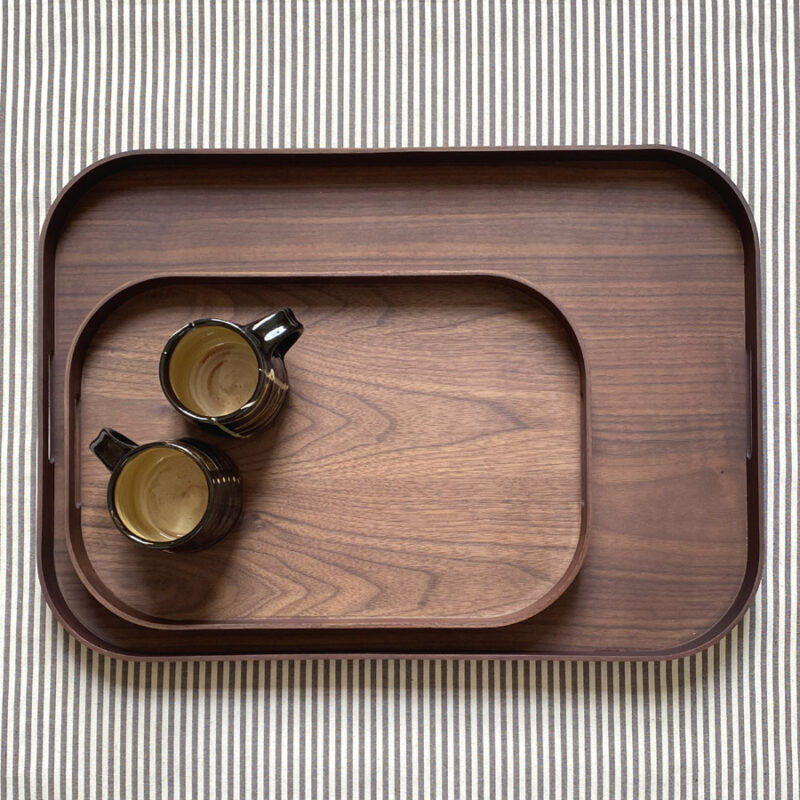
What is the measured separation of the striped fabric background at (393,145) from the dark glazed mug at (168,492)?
0.15 meters

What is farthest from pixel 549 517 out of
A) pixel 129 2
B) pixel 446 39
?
pixel 129 2

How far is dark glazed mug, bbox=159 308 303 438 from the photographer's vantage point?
63 cm

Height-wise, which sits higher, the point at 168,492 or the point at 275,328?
the point at 275,328

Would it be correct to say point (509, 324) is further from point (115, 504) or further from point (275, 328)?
point (115, 504)

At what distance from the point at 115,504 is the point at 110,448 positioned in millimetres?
44

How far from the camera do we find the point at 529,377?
2.30 feet

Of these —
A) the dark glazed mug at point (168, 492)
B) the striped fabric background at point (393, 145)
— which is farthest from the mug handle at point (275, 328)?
the striped fabric background at point (393, 145)

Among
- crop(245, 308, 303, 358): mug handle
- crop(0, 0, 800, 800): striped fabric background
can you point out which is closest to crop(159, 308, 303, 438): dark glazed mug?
crop(245, 308, 303, 358): mug handle

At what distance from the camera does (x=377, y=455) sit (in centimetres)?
70

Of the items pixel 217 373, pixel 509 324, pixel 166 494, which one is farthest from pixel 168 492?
pixel 509 324

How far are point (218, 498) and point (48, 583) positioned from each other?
19 cm

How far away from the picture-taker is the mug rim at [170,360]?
2.06 ft

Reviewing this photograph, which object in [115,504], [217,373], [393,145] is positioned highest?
[393,145]

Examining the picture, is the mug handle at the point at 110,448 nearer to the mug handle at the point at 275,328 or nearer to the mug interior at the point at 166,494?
the mug interior at the point at 166,494
